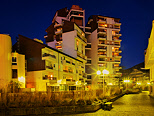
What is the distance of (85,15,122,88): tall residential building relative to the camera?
60594 mm

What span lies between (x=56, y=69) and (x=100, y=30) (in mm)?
32450

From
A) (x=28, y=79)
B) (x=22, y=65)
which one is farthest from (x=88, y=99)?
(x=28, y=79)

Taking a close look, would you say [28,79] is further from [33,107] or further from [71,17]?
[71,17]

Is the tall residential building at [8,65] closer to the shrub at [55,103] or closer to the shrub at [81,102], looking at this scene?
the shrub at [55,103]

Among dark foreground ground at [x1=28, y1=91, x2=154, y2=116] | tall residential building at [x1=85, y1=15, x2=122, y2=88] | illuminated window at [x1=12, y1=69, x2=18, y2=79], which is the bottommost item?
dark foreground ground at [x1=28, y1=91, x2=154, y2=116]

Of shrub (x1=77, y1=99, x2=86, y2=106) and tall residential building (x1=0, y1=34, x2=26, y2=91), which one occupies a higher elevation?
tall residential building (x1=0, y1=34, x2=26, y2=91)

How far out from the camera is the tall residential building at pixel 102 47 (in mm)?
60594

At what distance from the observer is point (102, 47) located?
6216 cm

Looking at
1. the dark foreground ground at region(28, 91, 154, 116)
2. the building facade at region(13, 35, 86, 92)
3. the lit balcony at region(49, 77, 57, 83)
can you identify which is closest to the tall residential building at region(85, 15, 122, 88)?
the building facade at region(13, 35, 86, 92)

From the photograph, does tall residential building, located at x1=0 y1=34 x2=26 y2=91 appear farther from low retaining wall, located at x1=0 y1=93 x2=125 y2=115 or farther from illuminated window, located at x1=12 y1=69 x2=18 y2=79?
low retaining wall, located at x1=0 y1=93 x2=125 y2=115

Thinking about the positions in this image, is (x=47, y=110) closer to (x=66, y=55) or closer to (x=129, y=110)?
(x=129, y=110)

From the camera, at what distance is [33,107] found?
10.5 metres

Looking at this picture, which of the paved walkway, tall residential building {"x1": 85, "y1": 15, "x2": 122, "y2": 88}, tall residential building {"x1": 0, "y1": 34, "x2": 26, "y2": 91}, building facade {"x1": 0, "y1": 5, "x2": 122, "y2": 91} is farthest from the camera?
tall residential building {"x1": 85, "y1": 15, "x2": 122, "y2": 88}

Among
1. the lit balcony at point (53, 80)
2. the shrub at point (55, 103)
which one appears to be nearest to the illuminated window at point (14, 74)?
the lit balcony at point (53, 80)
